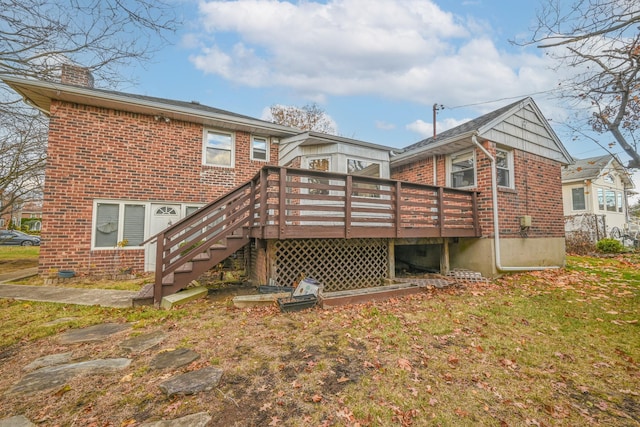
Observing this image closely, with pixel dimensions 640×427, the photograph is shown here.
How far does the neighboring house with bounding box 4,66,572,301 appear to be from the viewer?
239 inches

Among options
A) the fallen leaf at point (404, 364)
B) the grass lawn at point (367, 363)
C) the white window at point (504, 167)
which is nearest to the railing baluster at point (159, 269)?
the grass lawn at point (367, 363)

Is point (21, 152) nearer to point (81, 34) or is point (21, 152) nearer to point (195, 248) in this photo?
point (81, 34)

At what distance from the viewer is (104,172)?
762 centimetres

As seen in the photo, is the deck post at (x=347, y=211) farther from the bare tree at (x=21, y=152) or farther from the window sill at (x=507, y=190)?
the bare tree at (x=21, y=152)

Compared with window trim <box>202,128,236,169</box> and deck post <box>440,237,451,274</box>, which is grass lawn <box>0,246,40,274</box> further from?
deck post <box>440,237,451,274</box>

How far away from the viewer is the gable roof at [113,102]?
269 inches

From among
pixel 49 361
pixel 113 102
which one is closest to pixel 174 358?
pixel 49 361

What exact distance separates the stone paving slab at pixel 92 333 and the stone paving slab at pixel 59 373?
0.76m

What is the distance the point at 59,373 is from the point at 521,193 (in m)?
10.1

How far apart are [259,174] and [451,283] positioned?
5034 mm

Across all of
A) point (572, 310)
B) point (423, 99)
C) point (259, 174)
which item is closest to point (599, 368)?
point (572, 310)

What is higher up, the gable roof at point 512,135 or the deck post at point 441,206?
the gable roof at point 512,135

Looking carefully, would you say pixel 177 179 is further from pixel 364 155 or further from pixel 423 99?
pixel 423 99

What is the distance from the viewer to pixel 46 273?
22.8 ft
